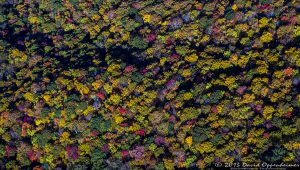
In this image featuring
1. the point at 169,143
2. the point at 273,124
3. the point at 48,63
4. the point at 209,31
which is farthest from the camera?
the point at 48,63

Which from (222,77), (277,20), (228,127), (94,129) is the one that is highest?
(277,20)

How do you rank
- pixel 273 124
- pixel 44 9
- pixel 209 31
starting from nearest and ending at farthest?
pixel 273 124 < pixel 209 31 < pixel 44 9

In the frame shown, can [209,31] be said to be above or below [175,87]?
above

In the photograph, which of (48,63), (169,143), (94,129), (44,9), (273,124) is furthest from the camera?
(44,9)

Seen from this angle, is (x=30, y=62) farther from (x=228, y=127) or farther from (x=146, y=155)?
(x=228, y=127)

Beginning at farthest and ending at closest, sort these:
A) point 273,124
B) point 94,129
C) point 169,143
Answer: point 94,129 < point 169,143 < point 273,124

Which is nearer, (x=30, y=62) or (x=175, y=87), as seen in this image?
(x=175, y=87)

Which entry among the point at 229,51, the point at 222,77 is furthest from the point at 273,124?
the point at 229,51

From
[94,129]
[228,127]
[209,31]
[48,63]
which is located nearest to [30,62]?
[48,63]

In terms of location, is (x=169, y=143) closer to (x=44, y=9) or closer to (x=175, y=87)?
(x=175, y=87)

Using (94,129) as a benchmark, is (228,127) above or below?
above
